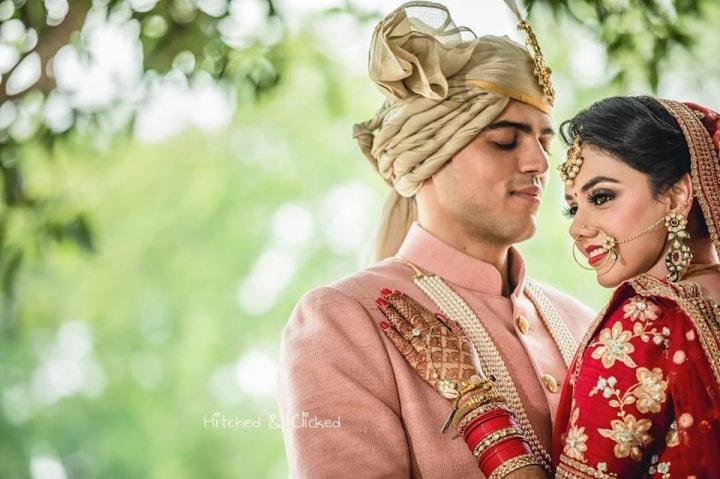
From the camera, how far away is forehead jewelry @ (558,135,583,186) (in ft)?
8.74

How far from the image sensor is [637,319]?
2.39 metres

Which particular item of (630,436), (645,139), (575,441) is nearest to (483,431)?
(575,441)

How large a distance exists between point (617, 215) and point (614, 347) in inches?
12.9

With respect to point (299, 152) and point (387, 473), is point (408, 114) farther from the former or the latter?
point (299, 152)

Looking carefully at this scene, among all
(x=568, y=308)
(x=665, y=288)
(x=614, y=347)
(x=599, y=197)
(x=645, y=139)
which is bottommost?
(x=568, y=308)

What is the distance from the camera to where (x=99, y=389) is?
10562 mm

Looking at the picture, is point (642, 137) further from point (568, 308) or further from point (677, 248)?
point (568, 308)

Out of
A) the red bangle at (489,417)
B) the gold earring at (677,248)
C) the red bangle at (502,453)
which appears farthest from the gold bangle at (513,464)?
the gold earring at (677,248)

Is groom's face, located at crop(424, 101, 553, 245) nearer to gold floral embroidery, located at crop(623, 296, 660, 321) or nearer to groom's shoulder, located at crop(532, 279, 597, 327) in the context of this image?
groom's shoulder, located at crop(532, 279, 597, 327)

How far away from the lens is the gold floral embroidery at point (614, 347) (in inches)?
93.1

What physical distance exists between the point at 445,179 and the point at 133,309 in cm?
733

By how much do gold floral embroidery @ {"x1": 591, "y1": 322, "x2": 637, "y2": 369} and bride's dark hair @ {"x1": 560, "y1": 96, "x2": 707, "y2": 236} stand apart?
33 cm

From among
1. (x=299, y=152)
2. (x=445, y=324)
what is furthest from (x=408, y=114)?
(x=299, y=152)

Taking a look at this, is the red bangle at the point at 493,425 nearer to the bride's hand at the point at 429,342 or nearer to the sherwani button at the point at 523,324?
the bride's hand at the point at 429,342
